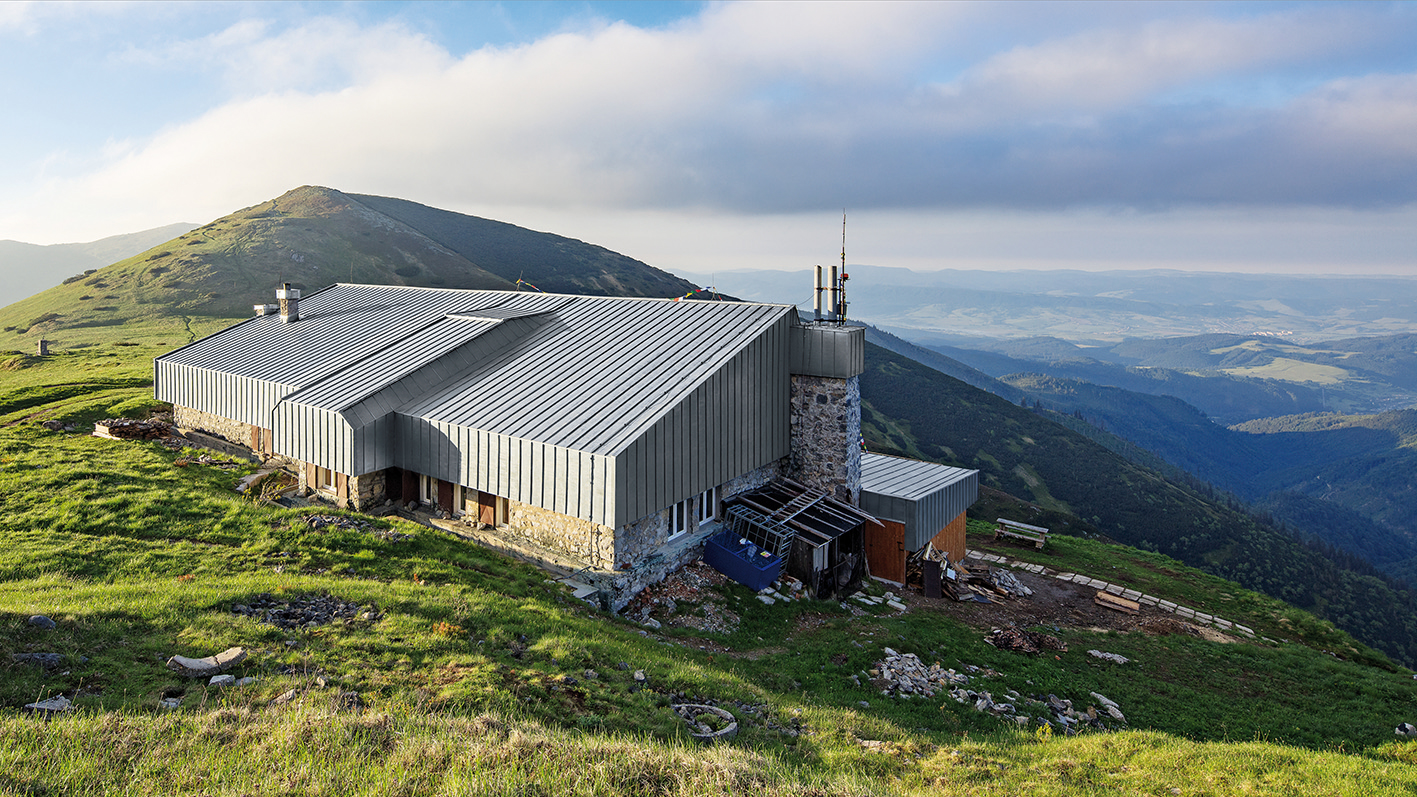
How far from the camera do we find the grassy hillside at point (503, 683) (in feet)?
24.9

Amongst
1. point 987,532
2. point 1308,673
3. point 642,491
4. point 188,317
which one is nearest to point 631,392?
point 642,491

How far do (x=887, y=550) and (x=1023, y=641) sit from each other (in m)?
6.06

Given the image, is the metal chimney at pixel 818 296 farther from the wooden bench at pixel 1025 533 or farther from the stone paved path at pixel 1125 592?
the wooden bench at pixel 1025 533

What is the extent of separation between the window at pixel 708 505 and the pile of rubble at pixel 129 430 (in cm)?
2334

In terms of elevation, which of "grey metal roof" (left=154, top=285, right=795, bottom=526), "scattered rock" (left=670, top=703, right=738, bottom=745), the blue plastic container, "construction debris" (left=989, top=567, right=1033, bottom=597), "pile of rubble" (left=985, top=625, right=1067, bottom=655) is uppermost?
"grey metal roof" (left=154, top=285, right=795, bottom=526)

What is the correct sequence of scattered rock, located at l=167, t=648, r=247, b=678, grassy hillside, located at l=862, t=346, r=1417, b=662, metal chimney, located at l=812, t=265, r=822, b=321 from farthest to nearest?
grassy hillside, located at l=862, t=346, r=1417, b=662
metal chimney, located at l=812, t=265, r=822, b=321
scattered rock, located at l=167, t=648, r=247, b=678

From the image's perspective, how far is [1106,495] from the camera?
400 feet

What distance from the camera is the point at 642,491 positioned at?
18406mm

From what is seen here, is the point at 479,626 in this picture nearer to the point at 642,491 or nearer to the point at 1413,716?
the point at 642,491

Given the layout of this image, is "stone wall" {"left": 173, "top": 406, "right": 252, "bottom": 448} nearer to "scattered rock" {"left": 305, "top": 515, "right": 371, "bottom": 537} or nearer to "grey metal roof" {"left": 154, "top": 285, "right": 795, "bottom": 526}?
"grey metal roof" {"left": 154, "top": 285, "right": 795, "bottom": 526}

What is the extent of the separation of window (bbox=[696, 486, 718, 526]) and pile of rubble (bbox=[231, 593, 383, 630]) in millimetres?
10686

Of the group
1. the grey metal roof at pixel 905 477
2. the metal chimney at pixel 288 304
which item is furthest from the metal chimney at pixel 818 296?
the metal chimney at pixel 288 304

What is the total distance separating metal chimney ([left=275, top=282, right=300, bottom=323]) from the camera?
110 feet

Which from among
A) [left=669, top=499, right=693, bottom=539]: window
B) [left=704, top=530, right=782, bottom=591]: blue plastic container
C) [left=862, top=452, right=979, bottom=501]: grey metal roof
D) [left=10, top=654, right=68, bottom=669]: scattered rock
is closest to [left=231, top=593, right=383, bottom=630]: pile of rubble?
[left=10, top=654, right=68, bottom=669]: scattered rock
